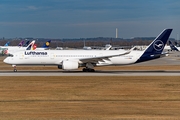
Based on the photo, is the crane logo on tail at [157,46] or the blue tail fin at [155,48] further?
the crane logo on tail at [157,46]

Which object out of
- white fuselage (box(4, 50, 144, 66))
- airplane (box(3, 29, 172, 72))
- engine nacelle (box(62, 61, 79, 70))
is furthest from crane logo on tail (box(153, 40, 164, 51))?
engine nacelle (box(62, 61, 79, 70))

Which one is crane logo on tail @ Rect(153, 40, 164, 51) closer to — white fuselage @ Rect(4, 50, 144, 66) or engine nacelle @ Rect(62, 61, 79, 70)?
white fuselage @ Rect(4, 50, 144, 66)

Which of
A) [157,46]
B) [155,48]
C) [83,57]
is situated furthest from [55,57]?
[157,46]

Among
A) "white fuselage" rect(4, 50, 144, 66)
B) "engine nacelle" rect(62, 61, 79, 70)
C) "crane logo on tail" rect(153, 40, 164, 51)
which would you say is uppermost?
"crane logo on tail" rect(153, 40, 164, 51)

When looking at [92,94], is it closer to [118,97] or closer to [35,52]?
[118,97]

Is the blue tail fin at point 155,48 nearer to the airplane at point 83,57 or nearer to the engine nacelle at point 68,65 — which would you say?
the airplane at point 83,57

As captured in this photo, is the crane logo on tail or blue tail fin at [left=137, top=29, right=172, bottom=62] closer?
blue tail fin at [left=137, top=29, right=172, bottom=62]

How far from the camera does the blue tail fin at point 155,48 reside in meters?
44.1

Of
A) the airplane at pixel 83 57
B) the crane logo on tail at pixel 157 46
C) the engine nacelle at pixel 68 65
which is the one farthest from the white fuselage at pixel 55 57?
the crane logo on tail at pixel 157 46

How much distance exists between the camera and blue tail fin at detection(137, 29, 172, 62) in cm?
4406

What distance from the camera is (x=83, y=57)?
43.0m

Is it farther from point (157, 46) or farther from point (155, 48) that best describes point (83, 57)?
point (157, 46)

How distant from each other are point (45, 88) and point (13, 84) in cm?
372

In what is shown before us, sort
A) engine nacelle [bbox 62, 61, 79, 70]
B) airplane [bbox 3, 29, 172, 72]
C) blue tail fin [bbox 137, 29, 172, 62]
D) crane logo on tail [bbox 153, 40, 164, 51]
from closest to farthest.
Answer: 1. engine nacelle [bbox 62, 61, 79, 70]
2. airplane [bbox 3, 29, 172, 72]
3. blue tail fin [bbox 137, 29, 172, 62]
4. crane logo on tail [bbox 153, 40, 164, 51]
